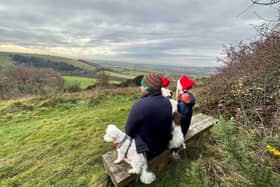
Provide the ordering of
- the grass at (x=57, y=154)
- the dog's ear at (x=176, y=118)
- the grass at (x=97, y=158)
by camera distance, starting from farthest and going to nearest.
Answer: the grass at (x=57, y=154) < the dog's ear at (x=176, y=118) < the grass at (x=97, y=158)

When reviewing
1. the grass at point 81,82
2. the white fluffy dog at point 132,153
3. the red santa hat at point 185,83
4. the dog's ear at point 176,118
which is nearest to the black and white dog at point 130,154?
the white fluffy dog at point 132,153

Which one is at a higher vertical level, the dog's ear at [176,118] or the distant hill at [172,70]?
the distant hill at [172,70]

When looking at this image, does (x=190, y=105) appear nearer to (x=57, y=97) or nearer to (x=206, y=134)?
(x=206, y=134)

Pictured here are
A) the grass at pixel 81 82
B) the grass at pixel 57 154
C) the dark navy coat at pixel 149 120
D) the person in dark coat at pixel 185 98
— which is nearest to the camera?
the dark navy coat at pixel 149 120

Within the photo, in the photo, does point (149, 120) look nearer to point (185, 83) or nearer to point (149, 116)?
point (149, 116)

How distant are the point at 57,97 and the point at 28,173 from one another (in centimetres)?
683

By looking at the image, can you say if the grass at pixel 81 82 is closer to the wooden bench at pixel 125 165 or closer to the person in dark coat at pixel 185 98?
the wooden bench at pixel 125 165

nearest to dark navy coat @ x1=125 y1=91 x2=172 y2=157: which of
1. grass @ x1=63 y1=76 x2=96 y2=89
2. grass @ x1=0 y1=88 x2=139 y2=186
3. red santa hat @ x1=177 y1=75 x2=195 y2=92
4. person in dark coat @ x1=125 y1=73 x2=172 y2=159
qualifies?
person in dark coat @ x1=125 y1=73 x2=172 y2=159

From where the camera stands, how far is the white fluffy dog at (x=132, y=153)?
1805mm

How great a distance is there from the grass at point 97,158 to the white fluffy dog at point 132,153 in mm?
353

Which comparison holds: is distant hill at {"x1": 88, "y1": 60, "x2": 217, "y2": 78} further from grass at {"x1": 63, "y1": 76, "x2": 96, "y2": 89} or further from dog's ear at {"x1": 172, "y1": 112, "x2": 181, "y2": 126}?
grass at {"x1": 63, "y1": 76, "x2": 96, "y2": 89}

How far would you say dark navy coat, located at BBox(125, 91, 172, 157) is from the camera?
5.67 ft

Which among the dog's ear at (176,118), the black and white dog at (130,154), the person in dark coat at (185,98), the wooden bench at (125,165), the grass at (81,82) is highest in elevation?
the person in dark coat at (185,98)

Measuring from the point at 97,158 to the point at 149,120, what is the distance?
168cm
